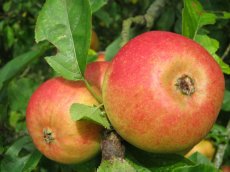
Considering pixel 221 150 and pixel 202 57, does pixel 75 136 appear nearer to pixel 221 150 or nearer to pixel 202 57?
pixel 202 57

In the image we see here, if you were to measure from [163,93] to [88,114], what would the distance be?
0.67ft

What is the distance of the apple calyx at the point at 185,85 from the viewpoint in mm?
1045

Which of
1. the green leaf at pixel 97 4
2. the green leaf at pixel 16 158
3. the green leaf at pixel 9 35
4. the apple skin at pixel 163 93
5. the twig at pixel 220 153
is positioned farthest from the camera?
the green leaf at pixel 9 35

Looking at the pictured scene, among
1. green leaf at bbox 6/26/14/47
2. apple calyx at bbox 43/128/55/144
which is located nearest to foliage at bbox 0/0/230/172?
apple calyx at bbox 43/128/55/144

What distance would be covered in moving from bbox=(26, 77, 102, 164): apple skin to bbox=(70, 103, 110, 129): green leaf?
0.20 ft

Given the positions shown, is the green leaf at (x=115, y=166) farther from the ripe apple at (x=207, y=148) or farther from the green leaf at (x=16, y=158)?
the ripe apple at (x=207, y=148)

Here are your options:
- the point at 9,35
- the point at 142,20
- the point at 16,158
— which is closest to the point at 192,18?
the point at 142,20

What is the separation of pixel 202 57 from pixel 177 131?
0.60 ft

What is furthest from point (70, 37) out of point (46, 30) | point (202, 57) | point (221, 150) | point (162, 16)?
point (162, 16)

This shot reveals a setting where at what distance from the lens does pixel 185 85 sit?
1.06m

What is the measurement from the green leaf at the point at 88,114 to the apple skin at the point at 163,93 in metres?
0.04

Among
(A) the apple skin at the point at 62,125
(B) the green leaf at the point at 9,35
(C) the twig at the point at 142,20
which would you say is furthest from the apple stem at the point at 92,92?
(B) the green leaf at the point at 9,35

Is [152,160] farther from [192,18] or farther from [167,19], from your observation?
[167,19]

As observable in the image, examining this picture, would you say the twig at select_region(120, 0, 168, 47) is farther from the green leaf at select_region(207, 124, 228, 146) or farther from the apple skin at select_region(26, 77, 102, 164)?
the green leaf at select_region(207, 124, 228, 146)
